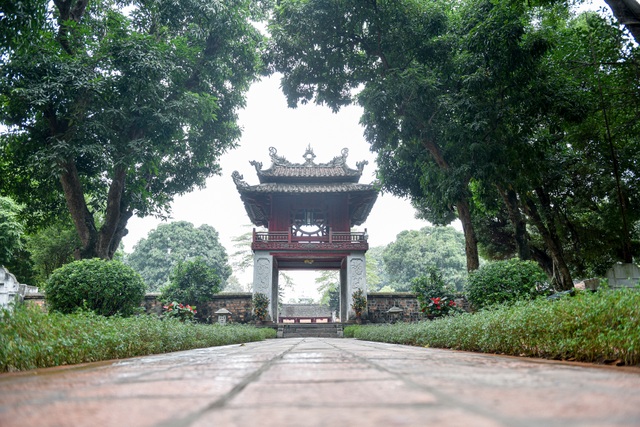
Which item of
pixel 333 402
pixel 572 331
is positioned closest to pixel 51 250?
pixel 572 331

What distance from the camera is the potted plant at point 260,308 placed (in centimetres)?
1411

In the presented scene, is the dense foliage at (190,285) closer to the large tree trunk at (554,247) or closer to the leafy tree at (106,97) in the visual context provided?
the leafy tree at (106,97)

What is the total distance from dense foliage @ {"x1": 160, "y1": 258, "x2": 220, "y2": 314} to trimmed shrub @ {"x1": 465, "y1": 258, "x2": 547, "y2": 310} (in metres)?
8.88

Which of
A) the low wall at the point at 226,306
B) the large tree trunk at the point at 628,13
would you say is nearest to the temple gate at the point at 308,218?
the low wall at the point at 226,306

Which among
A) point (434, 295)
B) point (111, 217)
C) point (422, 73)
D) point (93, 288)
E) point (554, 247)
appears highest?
point (422, 73)

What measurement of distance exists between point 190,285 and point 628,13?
12.6m

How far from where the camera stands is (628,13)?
529cm

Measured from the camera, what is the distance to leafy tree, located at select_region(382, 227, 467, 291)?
1328 inches

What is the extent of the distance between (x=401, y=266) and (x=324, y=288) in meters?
8.82

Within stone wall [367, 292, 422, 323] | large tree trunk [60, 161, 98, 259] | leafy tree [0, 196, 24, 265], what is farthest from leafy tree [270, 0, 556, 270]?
leafy tree [0, 196, 24, 265]

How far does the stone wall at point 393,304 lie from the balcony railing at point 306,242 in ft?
7.43

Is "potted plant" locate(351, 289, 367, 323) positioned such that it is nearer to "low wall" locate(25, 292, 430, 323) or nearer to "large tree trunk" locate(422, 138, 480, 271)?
"low wall" locate(25, 292, 430, 323)

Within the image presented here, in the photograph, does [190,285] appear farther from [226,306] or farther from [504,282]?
[504,282]

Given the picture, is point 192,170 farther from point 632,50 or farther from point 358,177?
point 632,50
